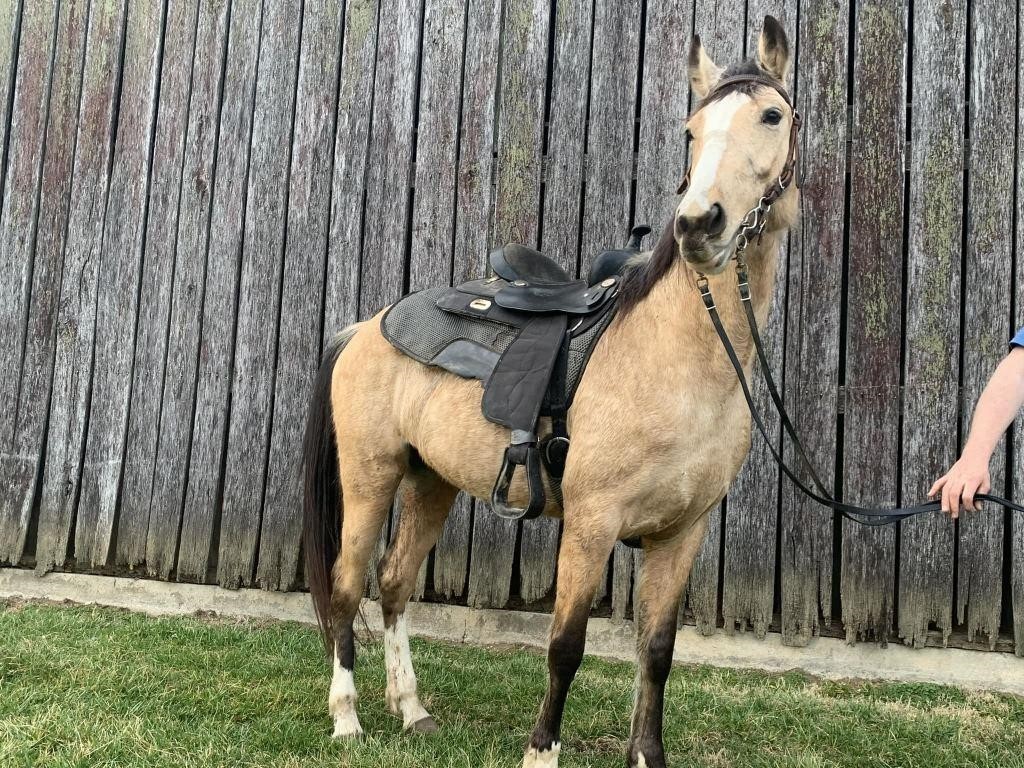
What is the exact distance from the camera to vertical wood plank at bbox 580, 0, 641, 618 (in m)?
5.34

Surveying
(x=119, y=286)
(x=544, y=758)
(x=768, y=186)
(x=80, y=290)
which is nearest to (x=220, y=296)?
(x=119, y=286)

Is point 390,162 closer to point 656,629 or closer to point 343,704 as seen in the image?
point 343,704

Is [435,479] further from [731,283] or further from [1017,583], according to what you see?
[1017,583]

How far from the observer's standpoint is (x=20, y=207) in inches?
252

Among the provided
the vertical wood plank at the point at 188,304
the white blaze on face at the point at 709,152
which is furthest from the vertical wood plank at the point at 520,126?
the white blaze on face at the point at 709,152

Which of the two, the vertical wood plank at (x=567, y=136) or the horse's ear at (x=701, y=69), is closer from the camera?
the horse's ear at (x=701, y=69)

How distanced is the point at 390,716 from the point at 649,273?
7.74 feet

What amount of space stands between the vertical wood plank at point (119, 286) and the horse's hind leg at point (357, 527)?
2694 mm

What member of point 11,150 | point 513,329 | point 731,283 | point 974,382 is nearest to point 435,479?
point 513,329

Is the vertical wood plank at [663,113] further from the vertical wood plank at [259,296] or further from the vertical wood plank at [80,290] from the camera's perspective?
the vertical wood plank at [80,290]

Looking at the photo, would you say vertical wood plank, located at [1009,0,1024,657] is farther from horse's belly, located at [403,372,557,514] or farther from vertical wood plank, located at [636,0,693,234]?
horse's belly, located at [403,372,557,514]

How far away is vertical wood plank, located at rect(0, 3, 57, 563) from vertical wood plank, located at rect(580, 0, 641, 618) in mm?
4095

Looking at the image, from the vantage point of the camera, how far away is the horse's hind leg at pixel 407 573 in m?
3.96

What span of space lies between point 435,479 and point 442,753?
1379mm
